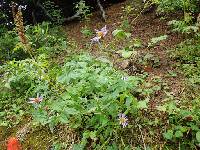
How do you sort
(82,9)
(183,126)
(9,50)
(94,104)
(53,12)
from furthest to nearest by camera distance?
(82,9) < (53,12) < (9,50) < (94,104) < (183,126)

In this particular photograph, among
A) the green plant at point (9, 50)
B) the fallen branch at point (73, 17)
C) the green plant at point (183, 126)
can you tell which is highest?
the green plant at point (9, 50)

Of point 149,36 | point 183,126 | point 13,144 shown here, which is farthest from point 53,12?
point 183,126

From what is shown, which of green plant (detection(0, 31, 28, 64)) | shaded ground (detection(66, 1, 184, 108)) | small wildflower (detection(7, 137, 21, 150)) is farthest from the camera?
green plant (detection(0, 31, 28, 64))

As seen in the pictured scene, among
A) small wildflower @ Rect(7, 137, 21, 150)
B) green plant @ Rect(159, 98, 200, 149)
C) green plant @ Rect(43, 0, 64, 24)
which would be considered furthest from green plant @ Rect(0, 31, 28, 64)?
green plant @ Rect(159, 98, 200, 149)

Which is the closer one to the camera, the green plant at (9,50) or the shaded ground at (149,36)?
the shaded ground at (149,36)

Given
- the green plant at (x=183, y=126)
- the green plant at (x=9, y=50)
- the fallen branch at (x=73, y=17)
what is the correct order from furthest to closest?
the fallen branch at (x=73, y=17) → the green plant at (x=9, y=50) → the green plant at (x=183, y=126)

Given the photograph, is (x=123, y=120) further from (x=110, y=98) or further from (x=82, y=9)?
(x=82, y=9)

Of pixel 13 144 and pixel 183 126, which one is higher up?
pixel 13 144

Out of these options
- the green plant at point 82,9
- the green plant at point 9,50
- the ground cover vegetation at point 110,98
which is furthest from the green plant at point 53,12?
the ground cover vegetation at point 110,98

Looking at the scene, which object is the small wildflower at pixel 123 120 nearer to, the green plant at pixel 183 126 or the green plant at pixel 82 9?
the green plant at pixel 183 126

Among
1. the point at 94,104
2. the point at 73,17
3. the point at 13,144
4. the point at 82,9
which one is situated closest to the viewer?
the point at 94,104

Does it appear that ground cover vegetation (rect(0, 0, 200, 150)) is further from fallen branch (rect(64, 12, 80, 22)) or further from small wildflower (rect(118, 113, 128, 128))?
fallen branch (rect(64, 12, 80, 22))

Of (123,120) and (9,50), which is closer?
(123,120)

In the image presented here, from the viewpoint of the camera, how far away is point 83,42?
6406 millimetres
